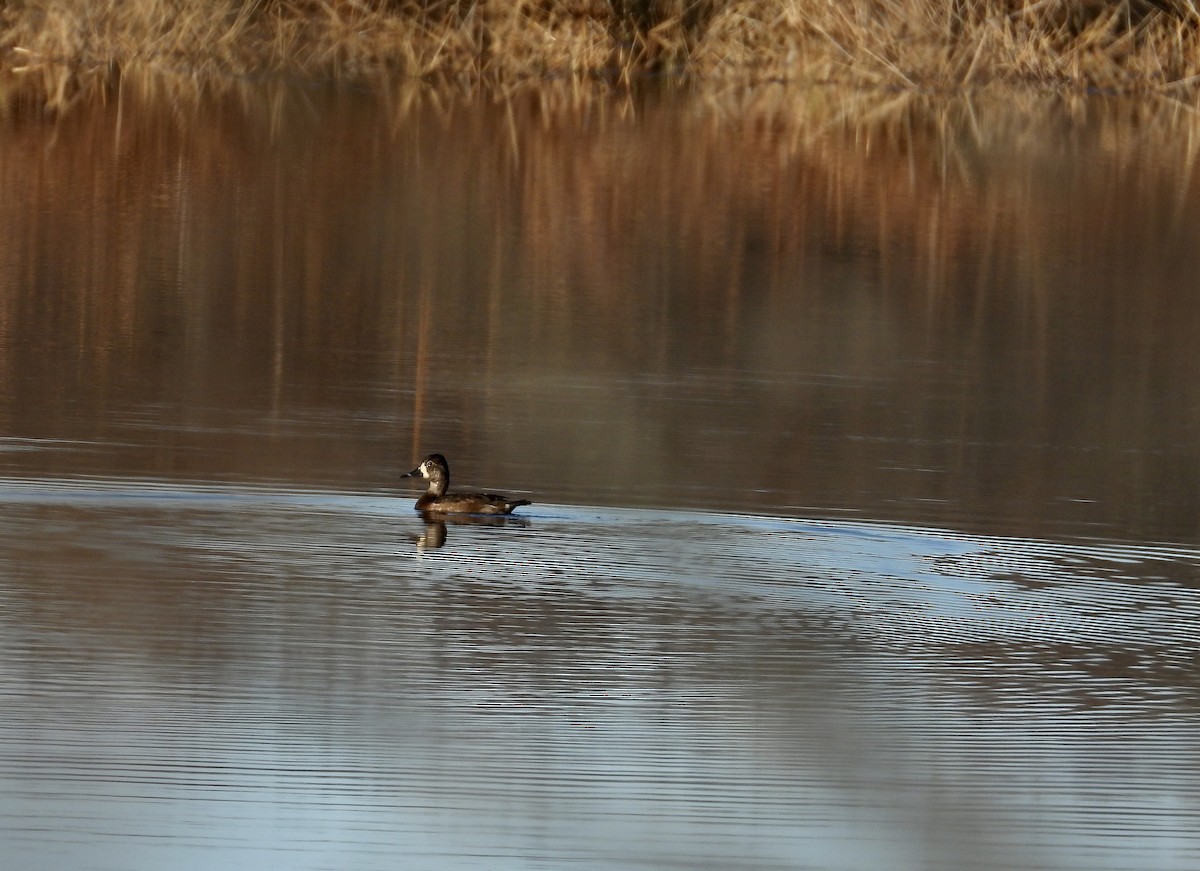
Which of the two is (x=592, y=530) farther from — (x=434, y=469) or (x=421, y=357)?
(x=421, y=357)

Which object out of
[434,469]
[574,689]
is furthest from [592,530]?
[574,689]

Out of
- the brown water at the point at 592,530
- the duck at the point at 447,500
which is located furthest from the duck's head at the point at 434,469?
the brown water at the point at 592,530

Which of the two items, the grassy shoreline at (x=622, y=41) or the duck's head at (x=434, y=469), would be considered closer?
the duck's head at (x=434, y=469)

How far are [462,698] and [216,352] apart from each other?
20.9 feet

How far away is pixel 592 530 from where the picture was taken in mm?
9047

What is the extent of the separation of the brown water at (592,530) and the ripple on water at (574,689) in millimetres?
18

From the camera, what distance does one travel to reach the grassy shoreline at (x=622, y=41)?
2808 cm

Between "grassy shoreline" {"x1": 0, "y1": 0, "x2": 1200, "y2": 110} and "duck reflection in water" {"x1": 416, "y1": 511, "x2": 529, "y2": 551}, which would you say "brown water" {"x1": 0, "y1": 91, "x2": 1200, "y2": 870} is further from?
"grassy shoreline" {"x1": 0, "y1": 0, "x2": 1200, "y2": 110}

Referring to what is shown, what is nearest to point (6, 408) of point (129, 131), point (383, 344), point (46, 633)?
point (383, 344)

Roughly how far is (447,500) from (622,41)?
21421mm

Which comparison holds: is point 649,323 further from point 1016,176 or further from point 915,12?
point 915,12

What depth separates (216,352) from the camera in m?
12.8

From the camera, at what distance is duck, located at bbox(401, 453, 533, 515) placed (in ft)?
29.9

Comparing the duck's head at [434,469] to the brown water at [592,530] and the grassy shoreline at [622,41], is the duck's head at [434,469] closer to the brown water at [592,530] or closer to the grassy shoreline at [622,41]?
the brown water at [592,530]
